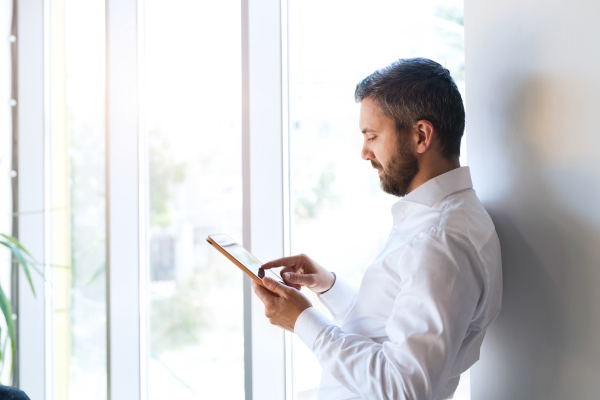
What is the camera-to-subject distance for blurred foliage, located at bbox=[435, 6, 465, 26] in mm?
1348

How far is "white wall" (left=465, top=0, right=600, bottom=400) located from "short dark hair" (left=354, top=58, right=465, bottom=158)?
4.4 inches

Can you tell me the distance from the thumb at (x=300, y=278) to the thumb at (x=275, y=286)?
0.48 feet

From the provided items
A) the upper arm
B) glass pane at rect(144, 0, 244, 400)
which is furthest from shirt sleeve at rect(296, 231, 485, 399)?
glass pane at rect(144, 0, 244, 400)

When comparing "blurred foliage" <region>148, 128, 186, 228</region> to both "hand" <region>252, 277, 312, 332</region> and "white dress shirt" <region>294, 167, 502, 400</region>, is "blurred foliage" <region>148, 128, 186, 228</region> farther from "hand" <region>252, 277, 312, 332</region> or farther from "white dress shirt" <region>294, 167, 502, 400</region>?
"white dress shirt" <region>294, 167, 502, 400</region>

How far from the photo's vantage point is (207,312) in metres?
2.15

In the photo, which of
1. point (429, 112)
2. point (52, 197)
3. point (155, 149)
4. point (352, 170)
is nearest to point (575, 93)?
point (429, 112)

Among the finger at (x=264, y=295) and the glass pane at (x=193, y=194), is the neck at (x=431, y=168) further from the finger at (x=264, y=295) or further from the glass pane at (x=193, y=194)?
the glass pane at (x=193, y=194)

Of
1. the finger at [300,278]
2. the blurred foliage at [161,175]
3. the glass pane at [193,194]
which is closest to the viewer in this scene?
the finger at [300,278]

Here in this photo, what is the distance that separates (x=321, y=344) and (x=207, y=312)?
1219mm

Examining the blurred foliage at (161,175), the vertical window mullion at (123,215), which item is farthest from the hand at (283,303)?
the vertical window mullion at (123,215)

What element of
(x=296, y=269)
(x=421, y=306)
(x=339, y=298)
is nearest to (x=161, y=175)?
(x=296, y=269)

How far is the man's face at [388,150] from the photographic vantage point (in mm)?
1136

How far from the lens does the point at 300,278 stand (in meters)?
1.38

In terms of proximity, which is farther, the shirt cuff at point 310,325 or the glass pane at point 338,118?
the glass pane at point 338,118
